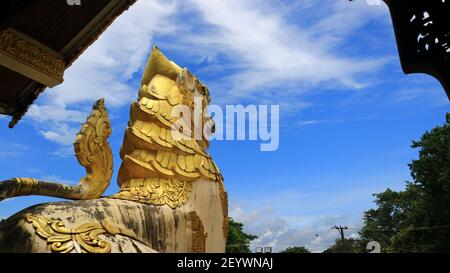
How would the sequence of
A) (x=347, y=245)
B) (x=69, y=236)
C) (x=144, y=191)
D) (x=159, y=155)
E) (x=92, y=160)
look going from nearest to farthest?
(x=69, y=236) → (x=92, y=160) → (x=144, y=191) → (x=159, y=155) → (x=347, y=245)

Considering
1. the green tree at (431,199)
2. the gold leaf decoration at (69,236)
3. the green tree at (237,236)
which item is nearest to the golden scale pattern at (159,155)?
the gold leaf decoration at (69,236)

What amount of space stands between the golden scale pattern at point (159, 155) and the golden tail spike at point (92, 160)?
0.40 m

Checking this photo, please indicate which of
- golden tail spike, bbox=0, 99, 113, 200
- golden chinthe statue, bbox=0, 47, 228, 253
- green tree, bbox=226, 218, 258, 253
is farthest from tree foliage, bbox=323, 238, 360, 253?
golden tail spike, bbox=0, 99, 113, 200

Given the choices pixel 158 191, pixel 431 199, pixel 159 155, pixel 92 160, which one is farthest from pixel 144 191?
pixel 431 199

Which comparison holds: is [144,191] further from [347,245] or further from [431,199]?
[347,245]

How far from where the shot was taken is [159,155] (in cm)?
689

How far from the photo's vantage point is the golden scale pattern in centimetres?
657

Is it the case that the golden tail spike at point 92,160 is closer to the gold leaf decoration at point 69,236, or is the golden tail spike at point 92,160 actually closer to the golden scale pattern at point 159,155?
the golden scale pattern at point 159,155

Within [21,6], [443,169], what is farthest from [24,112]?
[443,169]

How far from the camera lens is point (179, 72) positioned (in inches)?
312

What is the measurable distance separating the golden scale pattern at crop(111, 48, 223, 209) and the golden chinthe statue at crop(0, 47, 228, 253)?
0.01m

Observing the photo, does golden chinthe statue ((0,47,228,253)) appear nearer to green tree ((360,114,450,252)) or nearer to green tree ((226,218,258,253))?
green tree ((360,114,450,252))

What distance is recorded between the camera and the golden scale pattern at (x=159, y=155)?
6.57 m

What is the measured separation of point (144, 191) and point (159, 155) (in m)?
0.69
